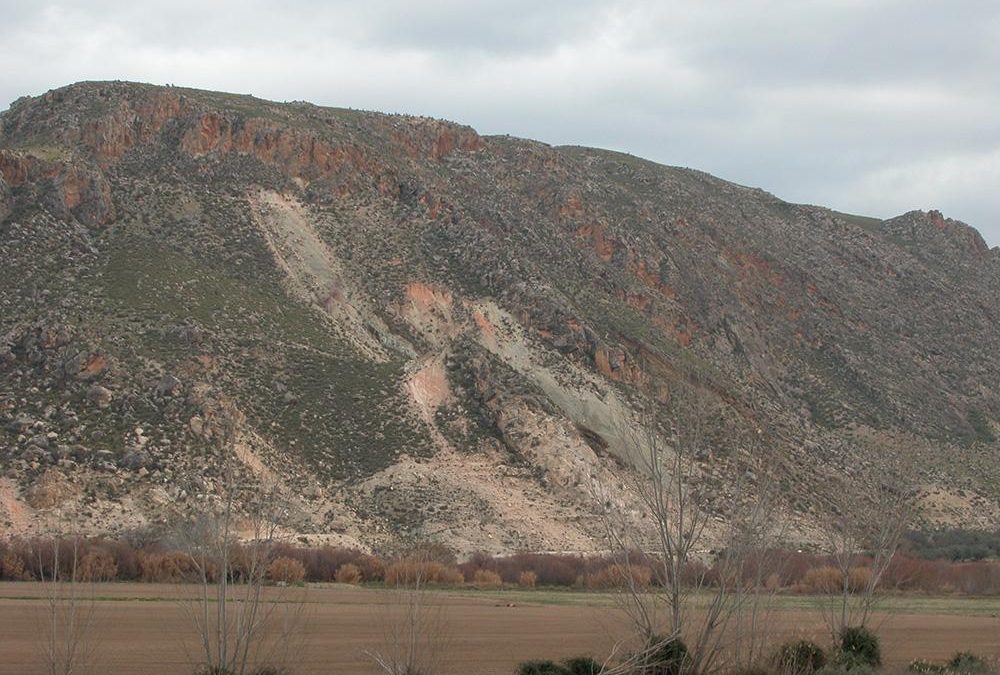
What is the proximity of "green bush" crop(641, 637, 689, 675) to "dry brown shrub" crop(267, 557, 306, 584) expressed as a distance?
24211mm

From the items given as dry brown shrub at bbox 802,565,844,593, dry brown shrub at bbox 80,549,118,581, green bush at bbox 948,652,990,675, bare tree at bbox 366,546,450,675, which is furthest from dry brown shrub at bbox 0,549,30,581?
green bush at bbox 948,652,990,675

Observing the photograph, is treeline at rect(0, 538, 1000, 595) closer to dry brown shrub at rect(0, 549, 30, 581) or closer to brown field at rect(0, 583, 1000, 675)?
dry brown shrub at rect(0, 549, 30, 581)

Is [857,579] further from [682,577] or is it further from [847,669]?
[682,577]

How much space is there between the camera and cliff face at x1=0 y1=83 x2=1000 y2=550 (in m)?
55.7

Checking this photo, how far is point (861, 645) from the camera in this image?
27.5 m

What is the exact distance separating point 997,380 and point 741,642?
83.7m

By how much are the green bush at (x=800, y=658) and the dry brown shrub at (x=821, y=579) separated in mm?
15873

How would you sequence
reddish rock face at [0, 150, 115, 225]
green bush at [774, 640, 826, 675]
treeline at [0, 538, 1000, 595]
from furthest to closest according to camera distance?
reddish rock face at [0, 150, 115, 225] → treeline at [0, 538, 1000, 595] → green bush at [774, 640, 826, 675]

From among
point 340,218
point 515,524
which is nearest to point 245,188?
point 340,218

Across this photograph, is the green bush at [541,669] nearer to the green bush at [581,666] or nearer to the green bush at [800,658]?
the green bush at [581,666]

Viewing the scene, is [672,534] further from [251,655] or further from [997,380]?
[997,380]

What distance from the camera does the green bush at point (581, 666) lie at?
73.7 ft

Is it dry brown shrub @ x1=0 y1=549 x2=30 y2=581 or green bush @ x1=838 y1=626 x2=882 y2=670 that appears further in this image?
dry brown shrub @ x1=0 y1=549 x2=30 y2=581

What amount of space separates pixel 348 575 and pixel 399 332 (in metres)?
26.0
